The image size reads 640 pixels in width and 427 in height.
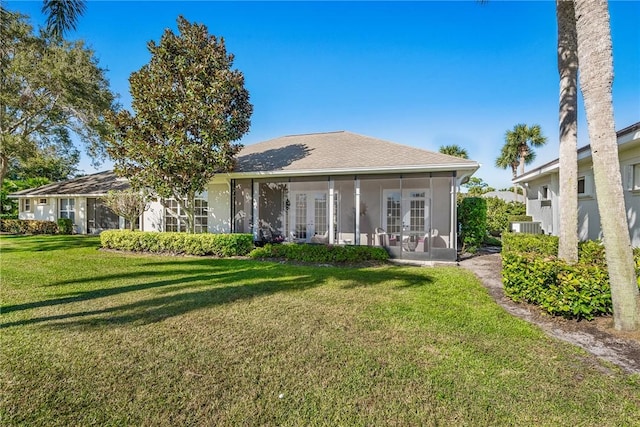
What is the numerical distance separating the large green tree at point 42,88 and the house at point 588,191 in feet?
71.7

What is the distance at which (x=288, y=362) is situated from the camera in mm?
3584

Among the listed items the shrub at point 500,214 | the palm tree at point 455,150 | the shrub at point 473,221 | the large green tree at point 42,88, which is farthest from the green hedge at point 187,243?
the palm tree at point 455,150

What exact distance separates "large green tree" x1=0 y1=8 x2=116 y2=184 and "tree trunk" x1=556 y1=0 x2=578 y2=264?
2036 cm

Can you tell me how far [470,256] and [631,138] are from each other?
21.1 feet

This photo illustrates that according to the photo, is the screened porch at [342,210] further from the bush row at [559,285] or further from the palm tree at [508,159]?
the palm tree at [508,159]

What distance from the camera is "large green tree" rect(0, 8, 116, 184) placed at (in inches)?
625

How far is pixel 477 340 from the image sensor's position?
13.9 feet

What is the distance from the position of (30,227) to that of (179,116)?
1757 cm

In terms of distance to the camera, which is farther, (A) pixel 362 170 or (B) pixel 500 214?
(B) pixel 500 214

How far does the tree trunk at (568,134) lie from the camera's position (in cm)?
655

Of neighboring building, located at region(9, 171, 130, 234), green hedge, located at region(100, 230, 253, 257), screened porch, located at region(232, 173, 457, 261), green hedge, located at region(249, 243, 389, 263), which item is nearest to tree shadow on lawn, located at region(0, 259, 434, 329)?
green hedge, located at region(249, 243, 389, 263)

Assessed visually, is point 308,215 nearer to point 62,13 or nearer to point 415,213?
point 415,213

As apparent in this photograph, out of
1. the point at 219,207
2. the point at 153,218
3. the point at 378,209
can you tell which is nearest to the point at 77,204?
the point at 153,218

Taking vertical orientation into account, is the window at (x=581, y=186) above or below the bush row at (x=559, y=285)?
above
